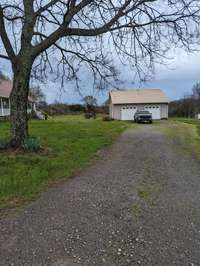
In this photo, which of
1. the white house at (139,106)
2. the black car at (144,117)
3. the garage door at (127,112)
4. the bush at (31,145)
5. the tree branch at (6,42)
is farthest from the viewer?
the garage door at (127,112)

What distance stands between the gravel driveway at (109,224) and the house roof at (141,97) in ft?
98.7

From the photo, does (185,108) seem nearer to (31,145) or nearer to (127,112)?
(127,112)

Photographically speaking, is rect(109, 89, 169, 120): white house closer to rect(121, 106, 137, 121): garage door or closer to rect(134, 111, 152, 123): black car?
rect(121, 106, 137, 121): garage door

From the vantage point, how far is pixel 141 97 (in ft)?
123

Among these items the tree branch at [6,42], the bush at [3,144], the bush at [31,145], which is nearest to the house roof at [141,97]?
the tree branch at [6,42]

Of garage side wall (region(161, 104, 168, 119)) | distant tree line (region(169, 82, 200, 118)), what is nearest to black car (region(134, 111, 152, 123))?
garage side wall (region(161, 104, 168, 119))

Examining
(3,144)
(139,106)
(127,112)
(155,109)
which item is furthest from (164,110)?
(3,144)

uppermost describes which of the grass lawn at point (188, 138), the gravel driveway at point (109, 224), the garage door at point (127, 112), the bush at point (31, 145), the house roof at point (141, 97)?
the house roof at point (141, 97)

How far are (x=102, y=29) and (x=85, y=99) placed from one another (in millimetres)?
4205

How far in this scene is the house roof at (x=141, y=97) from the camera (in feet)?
119

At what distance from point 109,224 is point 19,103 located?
21.1ft

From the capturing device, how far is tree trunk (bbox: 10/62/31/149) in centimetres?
933

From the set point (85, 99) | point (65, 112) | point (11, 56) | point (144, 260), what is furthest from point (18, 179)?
point (65, 112)

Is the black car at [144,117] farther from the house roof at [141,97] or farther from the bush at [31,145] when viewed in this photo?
the bush at [31,145]
